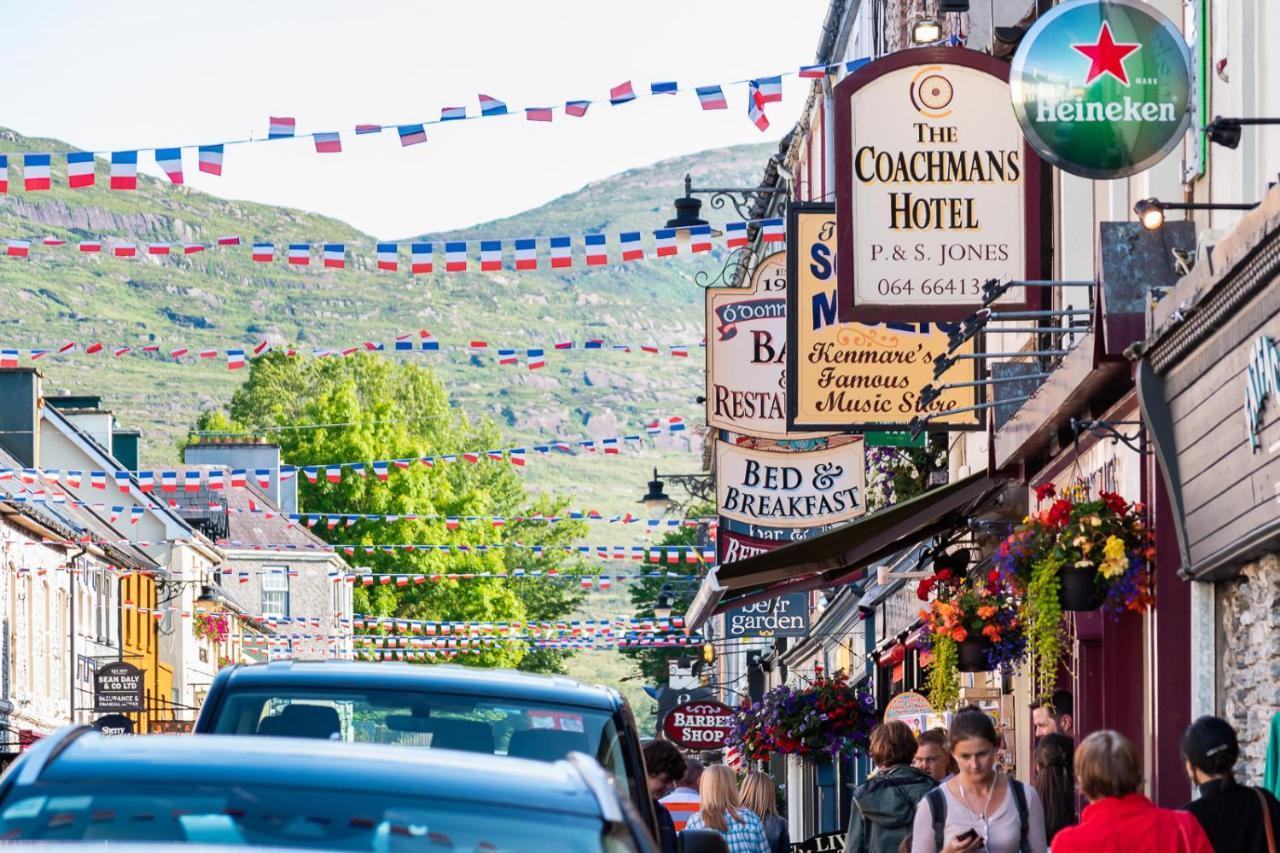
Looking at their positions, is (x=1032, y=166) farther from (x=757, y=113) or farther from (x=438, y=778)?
(x=438, y=778)

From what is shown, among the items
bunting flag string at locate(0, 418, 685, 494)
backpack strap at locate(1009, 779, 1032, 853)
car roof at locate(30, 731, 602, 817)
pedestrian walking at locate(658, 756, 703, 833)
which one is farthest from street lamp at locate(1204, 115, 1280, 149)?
bunting flag string at locate(0, 418, 685, 494)

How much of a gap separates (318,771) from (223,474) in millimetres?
36972

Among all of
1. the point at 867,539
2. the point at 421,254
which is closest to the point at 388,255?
the point at 421,254

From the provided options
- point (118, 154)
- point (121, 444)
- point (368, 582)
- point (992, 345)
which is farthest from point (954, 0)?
point (368, 582)

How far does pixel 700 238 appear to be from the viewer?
74.8ft

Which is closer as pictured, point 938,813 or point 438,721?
point 438,721

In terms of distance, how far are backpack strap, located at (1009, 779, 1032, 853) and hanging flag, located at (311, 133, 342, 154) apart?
934 centimetres

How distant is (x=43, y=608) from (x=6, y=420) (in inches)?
164

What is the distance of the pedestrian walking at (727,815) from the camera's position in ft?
40.9

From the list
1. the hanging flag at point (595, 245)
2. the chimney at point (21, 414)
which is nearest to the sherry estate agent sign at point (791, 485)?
the hanging flag at point (595, 245)

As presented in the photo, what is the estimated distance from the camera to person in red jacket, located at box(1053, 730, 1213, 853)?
8234 mm

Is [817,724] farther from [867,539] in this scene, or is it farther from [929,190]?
[929,190]

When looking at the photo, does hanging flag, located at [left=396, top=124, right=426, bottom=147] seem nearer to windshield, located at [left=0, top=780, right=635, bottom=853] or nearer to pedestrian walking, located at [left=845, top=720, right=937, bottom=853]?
pedestrian walking, located at [left=845, top=720, right=937, bottom=853]

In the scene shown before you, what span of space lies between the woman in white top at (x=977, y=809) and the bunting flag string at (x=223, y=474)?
18.6 metres
